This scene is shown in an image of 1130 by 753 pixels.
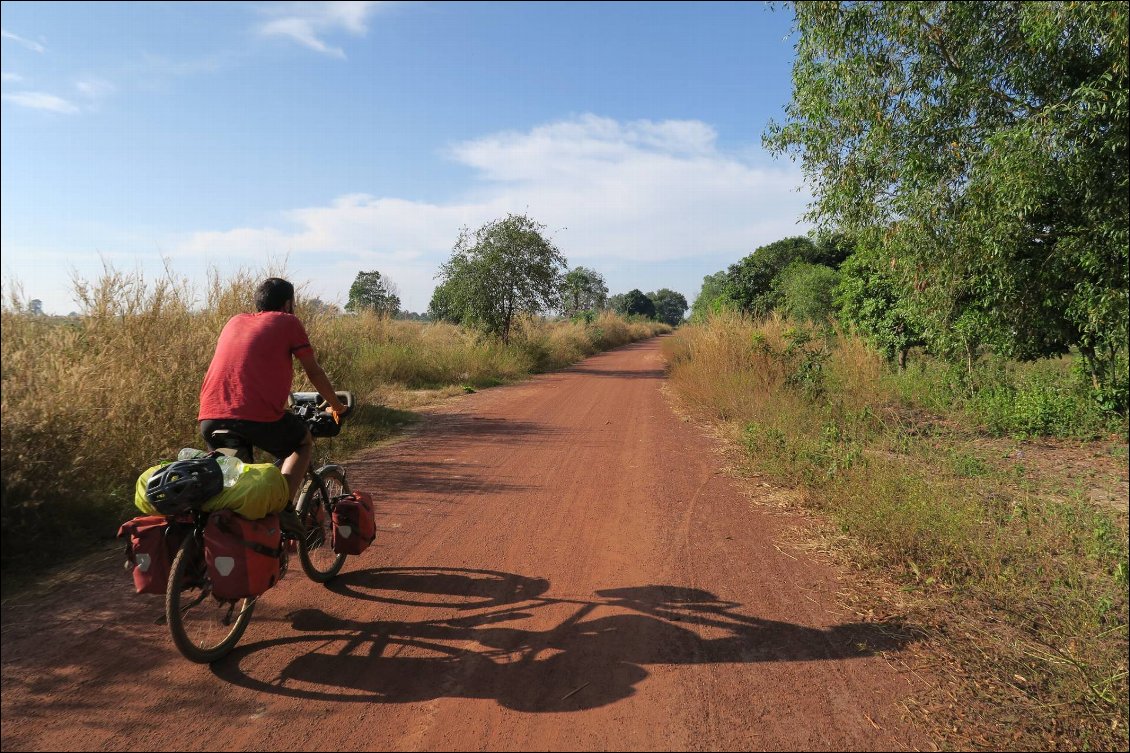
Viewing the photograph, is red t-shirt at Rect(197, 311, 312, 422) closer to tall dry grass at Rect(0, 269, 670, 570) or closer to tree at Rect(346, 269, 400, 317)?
tall dry grass at Rect(0, 269, 670, 570)

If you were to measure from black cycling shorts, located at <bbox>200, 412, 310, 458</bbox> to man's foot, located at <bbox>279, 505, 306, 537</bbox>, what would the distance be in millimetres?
361

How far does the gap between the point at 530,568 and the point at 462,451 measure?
4044 millimetres

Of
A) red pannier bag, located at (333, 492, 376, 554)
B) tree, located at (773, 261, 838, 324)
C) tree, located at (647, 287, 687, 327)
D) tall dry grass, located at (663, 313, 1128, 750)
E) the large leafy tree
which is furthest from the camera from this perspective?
tree, located at (647, 287, 687, 327)

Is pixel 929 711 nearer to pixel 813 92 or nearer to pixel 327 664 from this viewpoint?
pixel 327 664

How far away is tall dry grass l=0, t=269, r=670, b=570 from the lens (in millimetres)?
4062

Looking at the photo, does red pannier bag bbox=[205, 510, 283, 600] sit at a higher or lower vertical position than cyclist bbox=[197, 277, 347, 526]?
lower

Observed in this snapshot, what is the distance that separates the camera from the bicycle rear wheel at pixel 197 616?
288 cm

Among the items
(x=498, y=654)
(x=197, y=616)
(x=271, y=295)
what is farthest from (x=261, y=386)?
(x=498, y=654)

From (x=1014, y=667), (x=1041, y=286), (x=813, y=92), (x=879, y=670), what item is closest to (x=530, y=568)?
(x=879, y=670)

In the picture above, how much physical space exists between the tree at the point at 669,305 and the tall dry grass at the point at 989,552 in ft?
378

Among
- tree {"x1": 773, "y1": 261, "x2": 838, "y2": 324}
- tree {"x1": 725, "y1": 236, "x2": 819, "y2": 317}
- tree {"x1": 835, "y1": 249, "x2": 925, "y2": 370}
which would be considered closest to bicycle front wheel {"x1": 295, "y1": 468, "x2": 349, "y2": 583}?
tree {"x1": 835, "y1": 249, "x2": 925, "y2": 370}

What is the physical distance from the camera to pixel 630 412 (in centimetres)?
1189

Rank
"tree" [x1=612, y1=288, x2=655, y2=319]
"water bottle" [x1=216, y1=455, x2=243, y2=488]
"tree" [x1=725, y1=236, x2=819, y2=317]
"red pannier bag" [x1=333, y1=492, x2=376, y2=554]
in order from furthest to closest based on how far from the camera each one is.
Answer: "tree" [x1=612, y1=288, x2=655, y2=319] → "tree" [x1=725, y1=236, x2=819, y2=317] → "red pannier bag" [x1=333, y1=492, x2=376, y2=554] → "water bottle" [x1=216, y1=455, x2=243, y2=488]

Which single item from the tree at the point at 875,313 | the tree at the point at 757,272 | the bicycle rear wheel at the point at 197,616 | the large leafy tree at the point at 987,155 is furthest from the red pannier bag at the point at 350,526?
the tree at the point at 757,272
